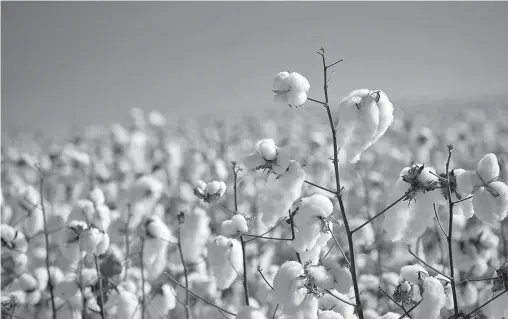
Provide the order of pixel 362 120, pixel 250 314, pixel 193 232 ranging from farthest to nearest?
pixel 193 232 → pixel 250 314 → pixel 362 120

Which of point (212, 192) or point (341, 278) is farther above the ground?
point (212, 192)

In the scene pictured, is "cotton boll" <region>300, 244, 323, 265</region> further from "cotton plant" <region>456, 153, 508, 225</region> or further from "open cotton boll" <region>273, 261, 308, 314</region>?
"cotton plant" <region>456, 153, 508, 225</region>

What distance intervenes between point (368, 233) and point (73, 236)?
2541 millimetres

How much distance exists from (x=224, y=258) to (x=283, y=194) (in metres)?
0.62

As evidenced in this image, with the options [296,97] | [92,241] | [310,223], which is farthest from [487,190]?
[92,241]

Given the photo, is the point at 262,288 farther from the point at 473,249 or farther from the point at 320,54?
the point at 320,54

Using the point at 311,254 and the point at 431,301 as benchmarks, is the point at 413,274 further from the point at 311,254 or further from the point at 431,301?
the point at 311,254

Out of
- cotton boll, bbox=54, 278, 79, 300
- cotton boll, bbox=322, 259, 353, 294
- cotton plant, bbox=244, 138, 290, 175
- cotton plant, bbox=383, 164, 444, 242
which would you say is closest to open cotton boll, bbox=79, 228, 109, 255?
cotton boll, bbox=54, 278, 79, 300

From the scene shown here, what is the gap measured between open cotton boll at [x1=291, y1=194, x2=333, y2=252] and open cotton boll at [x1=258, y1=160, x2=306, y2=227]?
94mm

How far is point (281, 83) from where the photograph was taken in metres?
1.46

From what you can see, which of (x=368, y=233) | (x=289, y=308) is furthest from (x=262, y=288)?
(x=289, y=308)

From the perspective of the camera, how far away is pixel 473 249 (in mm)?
2789

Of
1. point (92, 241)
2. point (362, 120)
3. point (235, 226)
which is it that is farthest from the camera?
point (92, 241)

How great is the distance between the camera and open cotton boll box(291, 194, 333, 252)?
1.52 metres
